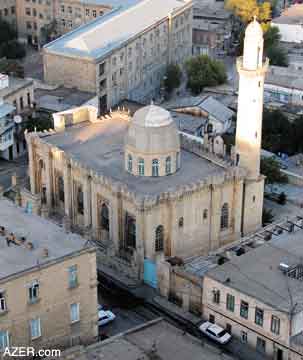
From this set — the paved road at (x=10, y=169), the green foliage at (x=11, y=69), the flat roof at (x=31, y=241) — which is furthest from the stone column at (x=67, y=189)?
the green foliage at (x=11, y=69)

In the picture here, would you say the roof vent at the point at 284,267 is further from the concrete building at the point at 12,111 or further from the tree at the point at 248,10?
the tree at the point at 248,10

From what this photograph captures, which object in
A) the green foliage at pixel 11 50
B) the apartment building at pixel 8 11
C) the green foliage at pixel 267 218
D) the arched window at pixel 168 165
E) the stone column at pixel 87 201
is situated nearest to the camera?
the arched window at pixel 168 165

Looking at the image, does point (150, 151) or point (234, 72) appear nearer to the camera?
point (150, 151)

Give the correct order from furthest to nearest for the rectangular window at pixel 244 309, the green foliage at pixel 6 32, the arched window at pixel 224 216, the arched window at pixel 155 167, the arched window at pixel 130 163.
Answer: the green foliage at pixel 6 32, the arched window at pixel 224 216, the arched window at pixel 130 163, the arched window at pixel 155 167, the rectangular window at pixel 244 309

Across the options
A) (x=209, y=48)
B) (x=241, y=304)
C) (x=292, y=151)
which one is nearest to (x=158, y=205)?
(x=241, y=304)

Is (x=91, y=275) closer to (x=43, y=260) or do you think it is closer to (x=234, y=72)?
(x=43, y=260)

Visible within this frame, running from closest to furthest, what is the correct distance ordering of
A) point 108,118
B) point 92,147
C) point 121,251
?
1. point 121,251
2. point 92,147
3. point 108,118

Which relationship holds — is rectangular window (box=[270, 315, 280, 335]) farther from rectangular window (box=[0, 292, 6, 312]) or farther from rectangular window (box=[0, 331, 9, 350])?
rectangular window (box=[0, 292, 6, 312])
